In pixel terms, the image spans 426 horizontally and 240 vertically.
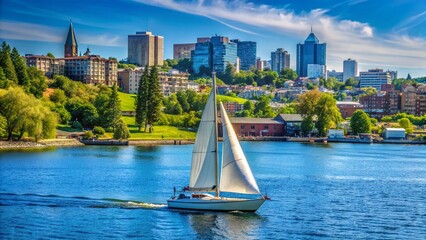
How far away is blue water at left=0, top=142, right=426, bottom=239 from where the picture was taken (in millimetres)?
28156

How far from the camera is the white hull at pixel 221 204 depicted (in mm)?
31000

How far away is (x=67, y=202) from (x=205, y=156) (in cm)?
729

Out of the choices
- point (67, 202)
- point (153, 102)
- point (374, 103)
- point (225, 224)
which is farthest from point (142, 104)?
point (374, 103)

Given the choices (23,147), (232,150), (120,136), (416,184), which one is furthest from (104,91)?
(232,150)

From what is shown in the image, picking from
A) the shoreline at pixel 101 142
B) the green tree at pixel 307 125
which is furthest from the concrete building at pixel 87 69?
the green tree at pixel 307 125

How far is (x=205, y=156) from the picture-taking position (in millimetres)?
32156

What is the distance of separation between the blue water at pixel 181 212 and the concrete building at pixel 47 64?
6510cm

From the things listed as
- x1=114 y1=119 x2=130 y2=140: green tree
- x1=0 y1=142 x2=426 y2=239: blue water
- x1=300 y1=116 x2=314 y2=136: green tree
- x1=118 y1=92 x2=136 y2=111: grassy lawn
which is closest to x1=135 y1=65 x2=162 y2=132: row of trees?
x1=114 y1=119 x2=130 y2=140: green tree

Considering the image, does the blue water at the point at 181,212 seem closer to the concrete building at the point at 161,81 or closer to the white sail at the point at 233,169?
the white sail at the point at 233,169

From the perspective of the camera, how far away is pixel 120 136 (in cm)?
8269

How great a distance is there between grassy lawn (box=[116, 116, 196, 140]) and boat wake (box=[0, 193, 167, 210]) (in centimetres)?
4958

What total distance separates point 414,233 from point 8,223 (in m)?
16.4

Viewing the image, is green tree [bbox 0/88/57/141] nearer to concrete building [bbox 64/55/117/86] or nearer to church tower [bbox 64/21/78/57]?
concrete building [bbox 64/55/117/86]

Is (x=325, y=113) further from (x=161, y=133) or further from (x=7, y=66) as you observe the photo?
(x=7, y=66)
